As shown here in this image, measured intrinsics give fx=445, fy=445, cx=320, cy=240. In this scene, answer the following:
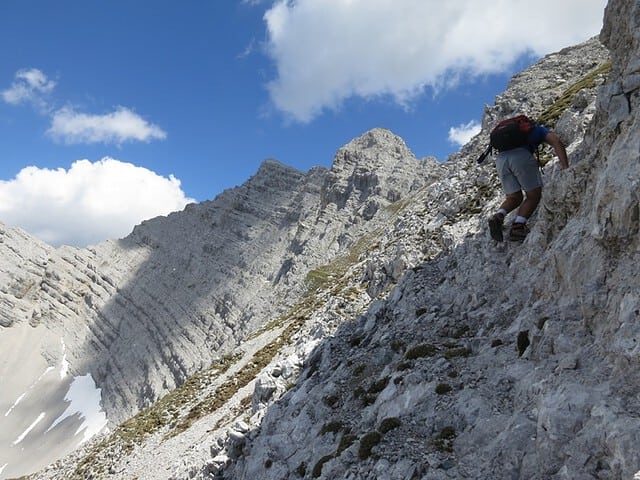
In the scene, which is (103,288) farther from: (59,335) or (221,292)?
(221,292)

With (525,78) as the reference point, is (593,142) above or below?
below

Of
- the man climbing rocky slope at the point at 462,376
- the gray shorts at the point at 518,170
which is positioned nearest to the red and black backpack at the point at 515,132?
the gray shorts at the point at 518,170

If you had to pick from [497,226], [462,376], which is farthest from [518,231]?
[462,376]

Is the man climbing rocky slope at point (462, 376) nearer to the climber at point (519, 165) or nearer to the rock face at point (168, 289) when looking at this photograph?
the climber at point (519, 165)

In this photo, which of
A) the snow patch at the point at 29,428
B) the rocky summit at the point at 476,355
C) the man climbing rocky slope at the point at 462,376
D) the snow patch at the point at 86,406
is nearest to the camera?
the rocky summit at the point at 476,355

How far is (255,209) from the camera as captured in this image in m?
193

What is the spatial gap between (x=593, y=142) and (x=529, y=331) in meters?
6.41

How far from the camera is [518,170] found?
51.7ft

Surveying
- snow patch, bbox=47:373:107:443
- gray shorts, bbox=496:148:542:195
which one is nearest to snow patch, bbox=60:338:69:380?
snow patch, bbox=47:373:107:443

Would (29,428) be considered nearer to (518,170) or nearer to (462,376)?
(462,376)

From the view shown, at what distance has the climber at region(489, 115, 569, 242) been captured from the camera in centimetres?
1543

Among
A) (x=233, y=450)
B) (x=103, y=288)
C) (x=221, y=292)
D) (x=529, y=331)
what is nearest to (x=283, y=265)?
(x=221, y=292)

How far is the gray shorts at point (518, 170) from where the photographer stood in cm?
1557

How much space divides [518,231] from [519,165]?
2.39 meters
